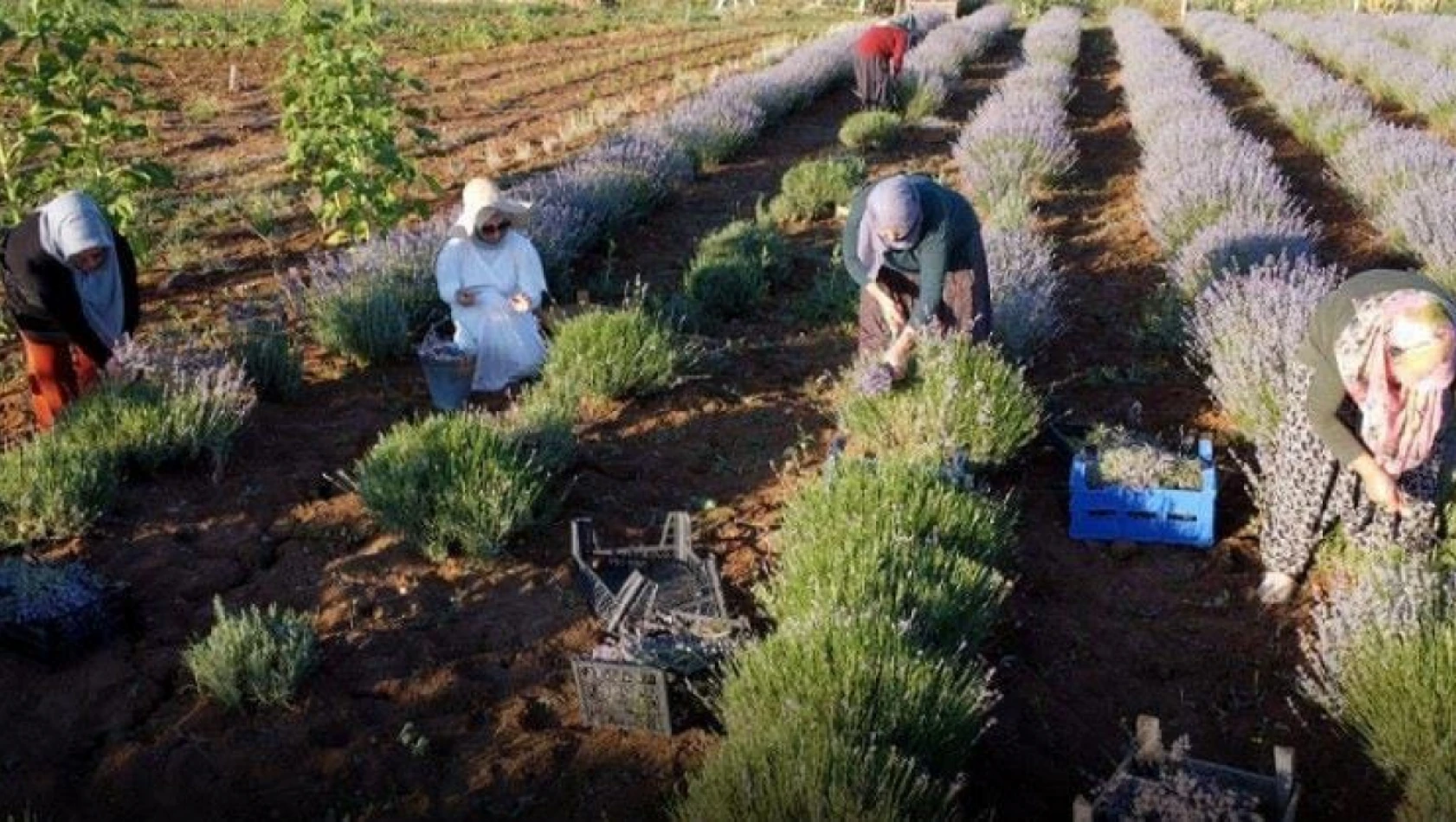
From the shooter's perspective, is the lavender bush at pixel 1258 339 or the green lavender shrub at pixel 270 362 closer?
the lavender bush at pixel 1258 339

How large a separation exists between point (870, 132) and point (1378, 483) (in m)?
8.42

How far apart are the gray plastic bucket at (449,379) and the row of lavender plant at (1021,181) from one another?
7.74ft

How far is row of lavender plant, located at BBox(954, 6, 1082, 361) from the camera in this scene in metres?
5.49

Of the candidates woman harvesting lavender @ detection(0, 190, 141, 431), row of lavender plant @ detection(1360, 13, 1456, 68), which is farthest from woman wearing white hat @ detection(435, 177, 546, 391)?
row of lavender plant @ detection(1360, 13, 1456, 68)

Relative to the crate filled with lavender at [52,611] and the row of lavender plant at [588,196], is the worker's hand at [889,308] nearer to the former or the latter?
the row of lavender plant at [588,196]

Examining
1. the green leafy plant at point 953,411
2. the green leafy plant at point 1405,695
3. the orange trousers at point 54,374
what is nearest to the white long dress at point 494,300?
the orange trousers at point 54,374

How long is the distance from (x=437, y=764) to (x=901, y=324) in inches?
101

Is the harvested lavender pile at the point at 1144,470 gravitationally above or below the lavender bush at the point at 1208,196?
below

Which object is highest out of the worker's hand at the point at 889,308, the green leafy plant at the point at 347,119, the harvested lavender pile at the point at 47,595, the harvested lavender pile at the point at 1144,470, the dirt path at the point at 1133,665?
the green leafy plant at the point at 347,119

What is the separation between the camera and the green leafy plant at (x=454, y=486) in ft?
12.6

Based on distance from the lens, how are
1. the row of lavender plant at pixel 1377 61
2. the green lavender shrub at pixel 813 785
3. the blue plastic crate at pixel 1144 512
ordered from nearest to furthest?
the green lavender shrub at pixel 813 785
the blue plastic crate at pixel 1144 512
the row of lavender plant at pixel 1377 61

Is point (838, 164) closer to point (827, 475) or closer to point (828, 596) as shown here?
point (827, 475)

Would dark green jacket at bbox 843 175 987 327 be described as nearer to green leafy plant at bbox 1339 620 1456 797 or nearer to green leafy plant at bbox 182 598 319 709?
green leafy plant at bbox 1339 620 1456 797

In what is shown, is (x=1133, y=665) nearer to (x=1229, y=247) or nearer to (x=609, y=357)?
(x=609, y=357)
